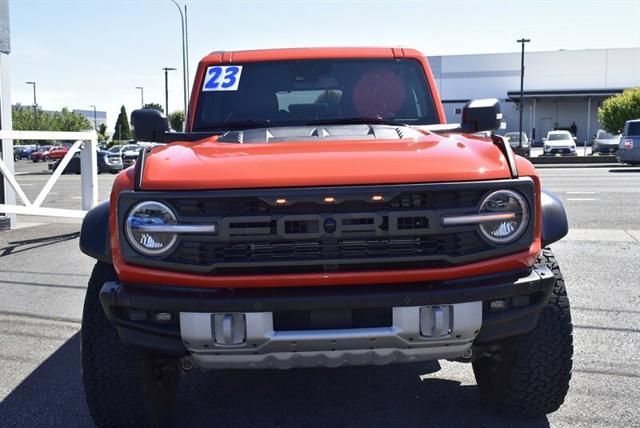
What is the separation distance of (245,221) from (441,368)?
197cm

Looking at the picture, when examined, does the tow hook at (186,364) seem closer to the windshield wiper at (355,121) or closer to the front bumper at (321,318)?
the front bumper at (321,318)

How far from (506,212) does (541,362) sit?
734 mm

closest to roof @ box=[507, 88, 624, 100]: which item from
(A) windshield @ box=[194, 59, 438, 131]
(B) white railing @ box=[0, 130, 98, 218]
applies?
(B) white railing @ box=[0, 130, 98, 218]

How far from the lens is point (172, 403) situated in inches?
132

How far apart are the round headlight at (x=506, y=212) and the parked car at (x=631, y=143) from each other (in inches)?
837

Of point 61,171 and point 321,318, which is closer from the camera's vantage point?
point 321,318

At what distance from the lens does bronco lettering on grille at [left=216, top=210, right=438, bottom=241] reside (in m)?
2.62

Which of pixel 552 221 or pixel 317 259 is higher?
pixel 552 221

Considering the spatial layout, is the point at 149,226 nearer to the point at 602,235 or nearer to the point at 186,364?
the point at 186,364

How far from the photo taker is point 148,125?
12.9ft

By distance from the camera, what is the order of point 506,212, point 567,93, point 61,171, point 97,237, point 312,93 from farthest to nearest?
1. point 567,93
2. point 61,171
3. point 312,93
4. point 97,237
5. point 506,212

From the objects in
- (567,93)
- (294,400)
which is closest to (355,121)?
(294,400)

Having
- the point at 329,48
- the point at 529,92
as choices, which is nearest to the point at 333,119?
the point at 329,48

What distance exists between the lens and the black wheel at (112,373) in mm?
2938
